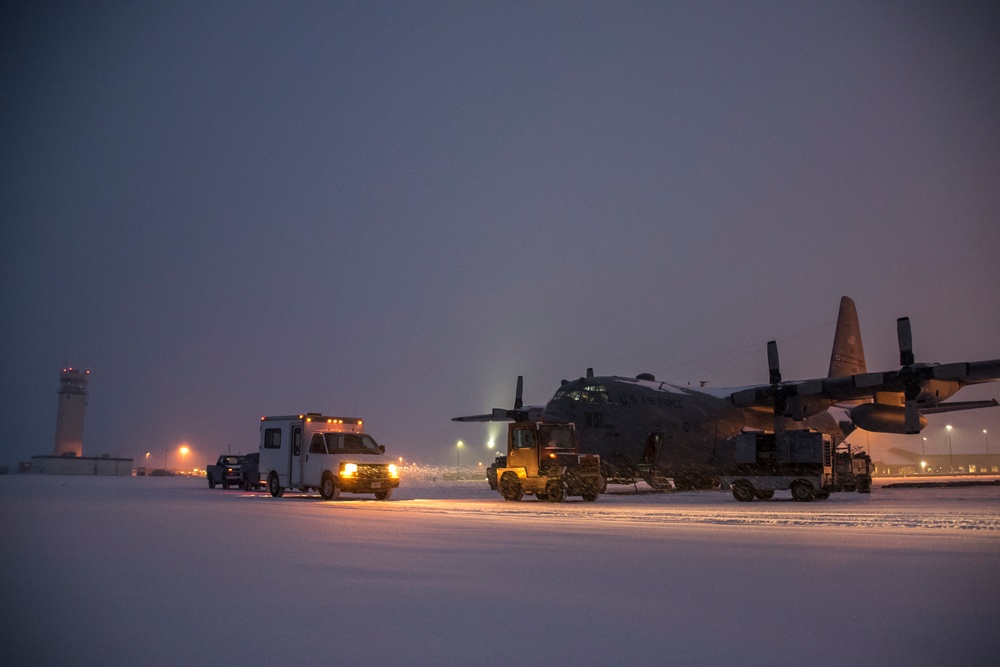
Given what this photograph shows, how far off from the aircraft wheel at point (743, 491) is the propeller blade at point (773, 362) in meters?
6.47

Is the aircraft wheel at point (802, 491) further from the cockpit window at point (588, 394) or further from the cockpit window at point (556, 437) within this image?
the cockpit window at point (556, 437)

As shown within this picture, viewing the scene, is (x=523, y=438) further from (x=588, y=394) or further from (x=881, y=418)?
(x=881, y=418)

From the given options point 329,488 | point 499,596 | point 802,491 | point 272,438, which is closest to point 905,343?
point 802,491

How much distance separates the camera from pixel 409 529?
12.8 meters

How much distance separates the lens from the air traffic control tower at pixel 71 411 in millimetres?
102250

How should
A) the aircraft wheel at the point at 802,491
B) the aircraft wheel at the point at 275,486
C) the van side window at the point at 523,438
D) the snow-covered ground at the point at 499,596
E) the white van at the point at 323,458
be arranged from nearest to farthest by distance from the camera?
the snow-covered ground at the point at 499,596
the white van at the point at 323,458
the van side window at the point at 523,438
the aircraft wheel at the point at 802,491
the aircraft wheel at the point at 275,486

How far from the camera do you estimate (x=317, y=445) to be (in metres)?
24.8

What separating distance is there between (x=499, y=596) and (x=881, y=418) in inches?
1079

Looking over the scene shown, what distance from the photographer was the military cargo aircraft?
2811cm

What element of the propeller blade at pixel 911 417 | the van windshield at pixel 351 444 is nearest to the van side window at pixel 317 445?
the van windshield at pixel 351 444

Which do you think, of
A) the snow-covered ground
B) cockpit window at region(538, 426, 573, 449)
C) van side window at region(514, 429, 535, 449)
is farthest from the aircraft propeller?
the snow-covered ground

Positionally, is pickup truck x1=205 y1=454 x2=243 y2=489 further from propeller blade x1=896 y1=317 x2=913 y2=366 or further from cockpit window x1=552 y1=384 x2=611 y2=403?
propeller blade x1=896 y1=317 x2=913 y2=366

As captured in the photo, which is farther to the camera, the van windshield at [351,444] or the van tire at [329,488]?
the van windshield at [351,444]

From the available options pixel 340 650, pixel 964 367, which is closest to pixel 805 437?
pixel 964 367
